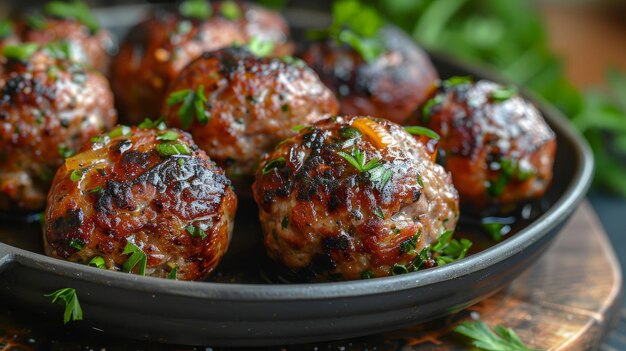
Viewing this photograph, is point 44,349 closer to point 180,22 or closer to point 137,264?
point 137,264

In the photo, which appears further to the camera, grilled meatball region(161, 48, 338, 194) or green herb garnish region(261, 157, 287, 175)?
grilled meatball region(161, 48, 338, 194)

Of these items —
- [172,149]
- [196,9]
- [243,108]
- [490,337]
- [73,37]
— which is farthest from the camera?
[196,9]

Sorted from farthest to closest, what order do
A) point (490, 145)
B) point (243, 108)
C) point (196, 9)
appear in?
point (196, 9) < point (490, 145) < point (243, 108)

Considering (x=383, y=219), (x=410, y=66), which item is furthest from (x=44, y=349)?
(x=410, y=66)

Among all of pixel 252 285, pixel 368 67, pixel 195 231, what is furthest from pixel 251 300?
pixel 368 67

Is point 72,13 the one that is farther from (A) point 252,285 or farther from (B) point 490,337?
(B) point 490,337

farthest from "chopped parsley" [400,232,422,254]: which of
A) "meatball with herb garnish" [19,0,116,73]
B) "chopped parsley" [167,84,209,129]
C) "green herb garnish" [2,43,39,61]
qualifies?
"meatball with herb garnish" [19,0,116,73]

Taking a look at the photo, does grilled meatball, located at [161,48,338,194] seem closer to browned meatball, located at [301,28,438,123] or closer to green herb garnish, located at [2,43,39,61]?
browned meatball, located at [301,28,438,123]
